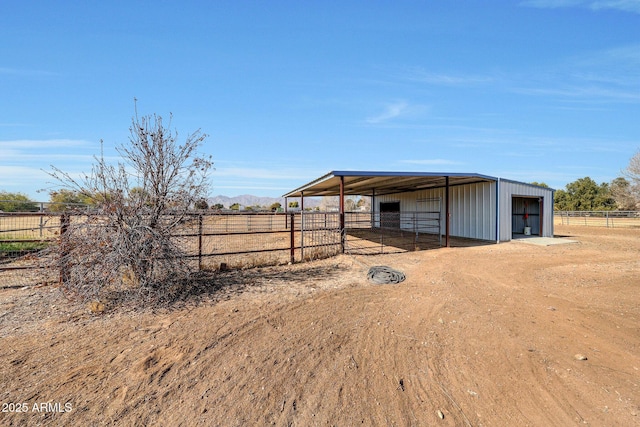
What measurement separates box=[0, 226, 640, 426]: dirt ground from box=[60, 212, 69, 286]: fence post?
35cm

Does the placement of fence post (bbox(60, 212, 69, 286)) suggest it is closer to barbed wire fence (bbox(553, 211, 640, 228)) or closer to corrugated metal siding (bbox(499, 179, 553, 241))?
corrugated metal siding (bbox(499, 179, 553, 241))

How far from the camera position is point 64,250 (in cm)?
473

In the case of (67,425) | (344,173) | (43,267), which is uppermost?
(344,173)

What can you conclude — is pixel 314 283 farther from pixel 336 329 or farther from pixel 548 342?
pixel 548 342

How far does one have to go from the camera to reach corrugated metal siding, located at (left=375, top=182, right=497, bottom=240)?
1340 cm

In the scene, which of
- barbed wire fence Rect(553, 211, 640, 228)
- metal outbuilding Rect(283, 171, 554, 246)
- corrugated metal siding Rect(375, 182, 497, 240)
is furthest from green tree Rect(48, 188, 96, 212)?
barbed wire fence Rect(553, 211, 640, 228)

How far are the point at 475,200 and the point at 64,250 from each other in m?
15.5

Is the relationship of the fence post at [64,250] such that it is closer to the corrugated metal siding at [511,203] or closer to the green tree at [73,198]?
the green tree at [73,198]

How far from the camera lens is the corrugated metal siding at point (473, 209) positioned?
1340 cm

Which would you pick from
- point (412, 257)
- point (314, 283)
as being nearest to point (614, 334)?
point (314, 283)

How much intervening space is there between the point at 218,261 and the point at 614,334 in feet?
25.3

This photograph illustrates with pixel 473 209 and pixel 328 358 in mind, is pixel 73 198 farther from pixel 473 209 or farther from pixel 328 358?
pixel 473 209

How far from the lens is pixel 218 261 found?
767 centimetres

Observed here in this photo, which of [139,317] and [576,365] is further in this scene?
[139,317]
